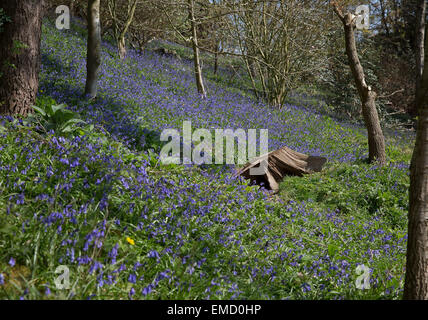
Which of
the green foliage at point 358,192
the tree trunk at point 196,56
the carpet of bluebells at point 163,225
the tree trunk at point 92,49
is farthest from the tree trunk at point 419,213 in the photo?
the tree trunk at point 196,56

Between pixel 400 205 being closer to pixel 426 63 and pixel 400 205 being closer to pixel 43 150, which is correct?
pixel 426 63

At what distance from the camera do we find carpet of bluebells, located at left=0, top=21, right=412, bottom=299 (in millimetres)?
2973

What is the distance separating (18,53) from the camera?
560 cm

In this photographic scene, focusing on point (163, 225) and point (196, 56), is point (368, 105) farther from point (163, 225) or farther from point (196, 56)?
point (163, 225)

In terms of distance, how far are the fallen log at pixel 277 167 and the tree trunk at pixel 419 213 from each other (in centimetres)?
387

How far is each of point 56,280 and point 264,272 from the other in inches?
70.6

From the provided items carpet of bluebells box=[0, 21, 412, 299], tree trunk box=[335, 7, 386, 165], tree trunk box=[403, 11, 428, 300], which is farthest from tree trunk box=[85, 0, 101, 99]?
tree trunk box=[403, 11, 428, 300]

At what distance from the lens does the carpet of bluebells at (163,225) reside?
2.97 metres

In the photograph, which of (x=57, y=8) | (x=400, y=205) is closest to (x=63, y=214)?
(x=400, y=205)

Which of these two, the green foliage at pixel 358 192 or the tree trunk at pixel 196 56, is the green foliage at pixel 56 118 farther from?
the tree trunk at pixel 196 56

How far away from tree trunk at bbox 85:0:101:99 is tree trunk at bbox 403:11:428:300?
6.09m

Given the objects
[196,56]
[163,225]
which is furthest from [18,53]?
[196,56]

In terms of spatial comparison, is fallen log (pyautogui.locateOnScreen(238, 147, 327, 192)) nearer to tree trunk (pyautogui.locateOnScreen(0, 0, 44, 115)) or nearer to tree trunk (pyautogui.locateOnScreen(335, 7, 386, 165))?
tree trunk (pyautogui.locateOnScreen(335, 7, 386, 165))

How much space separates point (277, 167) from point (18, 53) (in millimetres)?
4989
